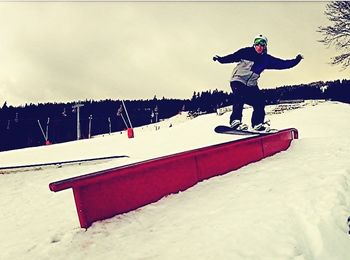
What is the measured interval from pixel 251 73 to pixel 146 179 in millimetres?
4737

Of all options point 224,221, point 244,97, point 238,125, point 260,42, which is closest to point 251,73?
point 244,97

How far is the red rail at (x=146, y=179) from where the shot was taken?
13.7 ft

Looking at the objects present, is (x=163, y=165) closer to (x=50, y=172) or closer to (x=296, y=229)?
(x=296, y=229)

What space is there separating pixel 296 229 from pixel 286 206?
0.54 m

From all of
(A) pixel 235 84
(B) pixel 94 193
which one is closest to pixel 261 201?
(B) pixel 94 193

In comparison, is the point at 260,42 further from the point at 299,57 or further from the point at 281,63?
the point at 299,57

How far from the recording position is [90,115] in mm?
49344

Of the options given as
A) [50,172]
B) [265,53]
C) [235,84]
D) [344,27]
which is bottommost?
[50,172]

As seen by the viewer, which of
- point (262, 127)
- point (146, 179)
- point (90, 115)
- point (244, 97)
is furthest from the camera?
point (90, 115)

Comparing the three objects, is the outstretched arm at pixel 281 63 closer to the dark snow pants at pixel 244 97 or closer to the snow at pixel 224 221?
the dark snow pants at pixel 244 97

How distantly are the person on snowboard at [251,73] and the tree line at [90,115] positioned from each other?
74.3 ft

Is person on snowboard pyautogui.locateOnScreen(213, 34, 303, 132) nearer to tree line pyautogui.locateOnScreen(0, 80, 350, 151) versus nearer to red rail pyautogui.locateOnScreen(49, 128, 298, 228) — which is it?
red rail pyautogui.locateOnScreen(49, 128, 298, 228)

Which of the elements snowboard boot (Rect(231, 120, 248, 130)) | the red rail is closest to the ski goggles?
snowboard boot (Rect(231, 120, 248, 130))

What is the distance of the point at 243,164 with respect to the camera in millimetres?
6387
